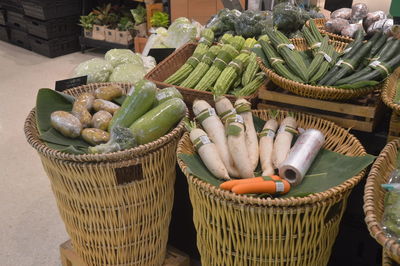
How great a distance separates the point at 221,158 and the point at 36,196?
5.74 feet

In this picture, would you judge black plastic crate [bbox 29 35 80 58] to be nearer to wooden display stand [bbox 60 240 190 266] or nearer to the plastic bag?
wooden display stand [bbox 60 240 190 266]

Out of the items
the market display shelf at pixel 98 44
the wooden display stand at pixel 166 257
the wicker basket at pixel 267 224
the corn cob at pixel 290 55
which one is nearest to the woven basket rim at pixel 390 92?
the wicker basket at pixel 267 224

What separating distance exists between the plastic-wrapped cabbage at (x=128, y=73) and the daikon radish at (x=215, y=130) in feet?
2.69

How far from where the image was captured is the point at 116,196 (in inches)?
62.8

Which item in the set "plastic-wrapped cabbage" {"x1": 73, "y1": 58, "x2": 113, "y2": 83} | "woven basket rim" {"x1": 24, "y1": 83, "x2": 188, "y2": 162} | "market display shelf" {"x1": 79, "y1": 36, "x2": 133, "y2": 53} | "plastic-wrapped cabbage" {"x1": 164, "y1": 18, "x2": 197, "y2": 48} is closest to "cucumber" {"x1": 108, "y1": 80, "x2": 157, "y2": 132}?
"woven basket rim" {"x1": 24, "y1": 83, "x2": 188, "y2": 162}

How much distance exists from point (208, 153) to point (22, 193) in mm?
1836

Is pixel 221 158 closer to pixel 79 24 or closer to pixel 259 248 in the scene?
pixel 259 248

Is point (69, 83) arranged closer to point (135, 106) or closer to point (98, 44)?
point (135, 106)

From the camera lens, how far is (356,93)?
4.87 feet

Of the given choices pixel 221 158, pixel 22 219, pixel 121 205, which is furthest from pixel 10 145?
pixel 221 158

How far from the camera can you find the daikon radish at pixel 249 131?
1508 mm

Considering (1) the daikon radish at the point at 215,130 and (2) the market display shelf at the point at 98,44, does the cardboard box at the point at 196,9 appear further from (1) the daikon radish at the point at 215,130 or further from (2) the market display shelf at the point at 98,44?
(1) the daikon radish at the point at 215,130

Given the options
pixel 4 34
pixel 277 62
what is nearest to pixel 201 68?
pixel 277 62

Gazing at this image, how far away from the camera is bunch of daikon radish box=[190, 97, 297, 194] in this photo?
4.71 feet
